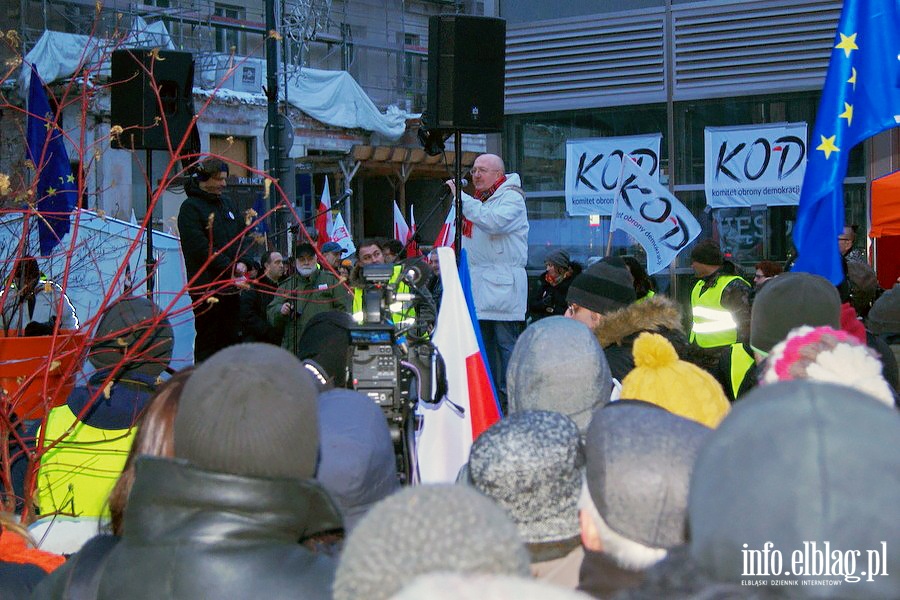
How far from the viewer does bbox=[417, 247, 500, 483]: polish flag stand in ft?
16.8

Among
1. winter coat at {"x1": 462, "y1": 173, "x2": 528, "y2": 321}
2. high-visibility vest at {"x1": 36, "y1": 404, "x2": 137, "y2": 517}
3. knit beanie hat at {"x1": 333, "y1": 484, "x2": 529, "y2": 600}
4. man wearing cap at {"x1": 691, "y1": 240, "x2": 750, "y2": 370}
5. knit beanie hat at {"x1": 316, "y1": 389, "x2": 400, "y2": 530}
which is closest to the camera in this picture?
knit beanie hat at {"x1": 333, "y1": 484, "x2": 529, "y2": 600}

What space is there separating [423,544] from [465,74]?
689 centimetres

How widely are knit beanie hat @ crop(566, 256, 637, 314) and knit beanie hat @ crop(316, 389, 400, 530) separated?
7.43 ft

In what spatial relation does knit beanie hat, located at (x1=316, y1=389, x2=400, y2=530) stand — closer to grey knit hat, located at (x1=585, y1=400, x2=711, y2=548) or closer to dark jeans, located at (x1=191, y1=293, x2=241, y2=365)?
grey knit hat, located at (x1=585, y1=400, x2=711, y2=548)

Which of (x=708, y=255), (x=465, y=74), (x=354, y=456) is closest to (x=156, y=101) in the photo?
(x=465, y=74)

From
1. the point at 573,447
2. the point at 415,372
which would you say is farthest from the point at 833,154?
the point at 573,447

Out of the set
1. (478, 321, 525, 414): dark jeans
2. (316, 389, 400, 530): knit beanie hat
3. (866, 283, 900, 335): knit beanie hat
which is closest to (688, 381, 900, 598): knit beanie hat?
(316, 389, 400, 530): knit beanie hat

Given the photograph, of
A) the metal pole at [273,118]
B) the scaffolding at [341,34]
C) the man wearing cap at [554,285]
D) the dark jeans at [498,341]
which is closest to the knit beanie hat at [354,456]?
the dark jeans at [498,341]

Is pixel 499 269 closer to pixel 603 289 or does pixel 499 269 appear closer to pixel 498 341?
pixel 498 341

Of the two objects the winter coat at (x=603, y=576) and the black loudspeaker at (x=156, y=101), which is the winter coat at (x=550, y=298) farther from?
the winter coat at (x=603, y=576)

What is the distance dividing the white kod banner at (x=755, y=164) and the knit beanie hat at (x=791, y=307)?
773cm

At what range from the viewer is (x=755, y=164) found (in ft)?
38.6

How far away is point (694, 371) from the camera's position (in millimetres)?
3330

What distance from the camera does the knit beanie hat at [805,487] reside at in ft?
3.97
